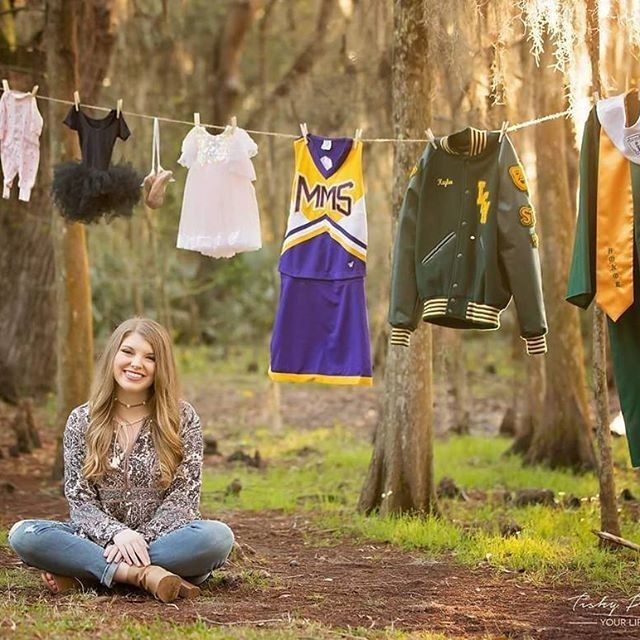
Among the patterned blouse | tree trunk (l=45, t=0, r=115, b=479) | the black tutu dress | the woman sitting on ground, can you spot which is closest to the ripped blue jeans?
the woman sitting on ground

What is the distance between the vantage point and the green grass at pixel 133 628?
3668mm

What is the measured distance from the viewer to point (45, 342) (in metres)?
11.0

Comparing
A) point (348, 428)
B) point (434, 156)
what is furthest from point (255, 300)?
point (434, 156)

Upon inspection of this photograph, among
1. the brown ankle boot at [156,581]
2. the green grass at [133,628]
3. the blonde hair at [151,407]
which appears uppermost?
the blonde hair at [151,407]

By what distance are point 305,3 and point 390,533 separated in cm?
1120

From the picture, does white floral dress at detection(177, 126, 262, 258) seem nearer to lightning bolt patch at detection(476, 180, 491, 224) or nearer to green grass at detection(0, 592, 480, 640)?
lightning bolt patch at detection(476, 180, 491, 224)

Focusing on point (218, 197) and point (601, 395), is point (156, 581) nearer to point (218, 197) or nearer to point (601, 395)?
point (601, 395)

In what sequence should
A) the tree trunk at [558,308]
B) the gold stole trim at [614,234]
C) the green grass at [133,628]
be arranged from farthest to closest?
the tree trunk at [558,308], the gold stole trim at [614,234], the green grass at [133,628]

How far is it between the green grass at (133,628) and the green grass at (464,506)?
1.48m

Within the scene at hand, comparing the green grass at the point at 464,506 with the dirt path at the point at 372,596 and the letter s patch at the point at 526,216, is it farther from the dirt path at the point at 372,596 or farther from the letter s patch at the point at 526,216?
the letter s patch at the point at 526,216

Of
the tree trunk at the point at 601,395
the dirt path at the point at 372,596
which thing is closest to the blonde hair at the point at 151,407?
the dirt path at the point at 372,596

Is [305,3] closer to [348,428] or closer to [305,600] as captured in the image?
[348,428]

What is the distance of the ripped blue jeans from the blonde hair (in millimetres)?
267

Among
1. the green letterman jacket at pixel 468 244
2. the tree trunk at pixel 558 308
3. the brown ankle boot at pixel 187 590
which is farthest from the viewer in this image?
the tree trunk at pixel 558 308
